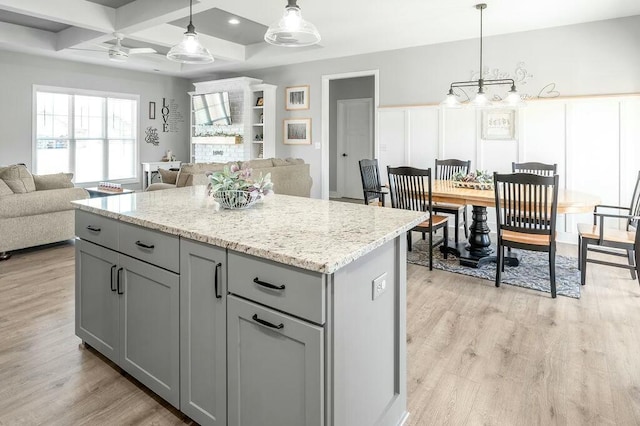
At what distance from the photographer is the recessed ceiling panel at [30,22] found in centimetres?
571

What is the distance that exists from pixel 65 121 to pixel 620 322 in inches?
341

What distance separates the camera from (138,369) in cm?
204

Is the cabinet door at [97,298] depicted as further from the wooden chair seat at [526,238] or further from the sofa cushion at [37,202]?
the wooden chair seat at [526,238]

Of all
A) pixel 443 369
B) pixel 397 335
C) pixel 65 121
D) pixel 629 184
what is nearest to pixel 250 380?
pixel 397 335

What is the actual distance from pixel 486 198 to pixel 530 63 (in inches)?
111

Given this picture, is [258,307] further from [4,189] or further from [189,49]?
[4,189]

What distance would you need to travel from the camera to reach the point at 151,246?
188 centimetres

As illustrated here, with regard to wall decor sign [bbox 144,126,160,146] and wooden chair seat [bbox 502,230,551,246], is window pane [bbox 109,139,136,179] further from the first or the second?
wooden chair seat [bbox 502,230,551,246]

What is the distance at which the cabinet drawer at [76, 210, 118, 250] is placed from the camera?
213cm

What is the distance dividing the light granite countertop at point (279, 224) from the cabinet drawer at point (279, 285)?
4 centimetres

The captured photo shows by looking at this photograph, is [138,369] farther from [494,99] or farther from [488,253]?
[494,99]

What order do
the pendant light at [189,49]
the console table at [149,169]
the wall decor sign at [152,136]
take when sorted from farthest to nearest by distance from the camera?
the wall decor sign at [152,136]
the console table at [149,169]
the pendant light at [189,49]

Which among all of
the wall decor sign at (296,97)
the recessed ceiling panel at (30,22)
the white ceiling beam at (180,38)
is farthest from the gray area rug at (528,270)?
the recessed ceiling panel at (30,22)

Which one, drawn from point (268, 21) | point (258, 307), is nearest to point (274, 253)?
point (258, 307)
